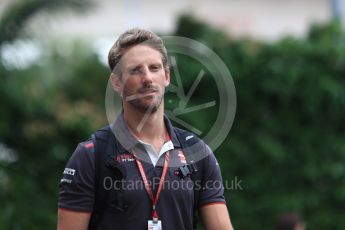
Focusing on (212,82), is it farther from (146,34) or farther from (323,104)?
(146,34)

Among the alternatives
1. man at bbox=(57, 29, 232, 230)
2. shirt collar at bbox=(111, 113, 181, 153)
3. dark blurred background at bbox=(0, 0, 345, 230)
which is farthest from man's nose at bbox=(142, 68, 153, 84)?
dark blurred background at bbox=(0, 0, 345, 230)

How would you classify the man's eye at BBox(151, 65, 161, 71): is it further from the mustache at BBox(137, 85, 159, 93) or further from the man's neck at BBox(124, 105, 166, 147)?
the man's neck at BBox(124, 105, 166, 147)

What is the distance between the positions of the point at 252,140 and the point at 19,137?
11.5 feet

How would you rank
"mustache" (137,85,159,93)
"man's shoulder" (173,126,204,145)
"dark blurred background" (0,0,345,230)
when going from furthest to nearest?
"dark blurred background" (0,0,345,230)
"man's shoulder" (173,126,204,145)
"mustache" (137,85,159,93)

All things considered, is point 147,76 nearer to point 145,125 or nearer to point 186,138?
point 145,125

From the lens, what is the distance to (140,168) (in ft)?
15.7

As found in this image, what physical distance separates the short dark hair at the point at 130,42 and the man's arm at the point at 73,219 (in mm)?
861

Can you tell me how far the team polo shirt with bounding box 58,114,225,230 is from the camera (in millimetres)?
4691

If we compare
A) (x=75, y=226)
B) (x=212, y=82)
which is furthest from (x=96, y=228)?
(x=212, y=82)

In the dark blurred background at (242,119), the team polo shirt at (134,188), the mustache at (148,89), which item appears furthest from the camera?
the dark blurred background at (242,119)

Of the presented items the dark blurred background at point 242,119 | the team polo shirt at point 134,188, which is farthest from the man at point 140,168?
the dark blurred background at point 242,119

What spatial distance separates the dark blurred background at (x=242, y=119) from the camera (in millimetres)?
12188

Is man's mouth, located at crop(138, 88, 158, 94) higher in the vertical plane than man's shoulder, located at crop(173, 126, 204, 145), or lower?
higher

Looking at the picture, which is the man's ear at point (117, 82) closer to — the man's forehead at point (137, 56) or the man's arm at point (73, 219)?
the man's forehead at point (137, 56)
